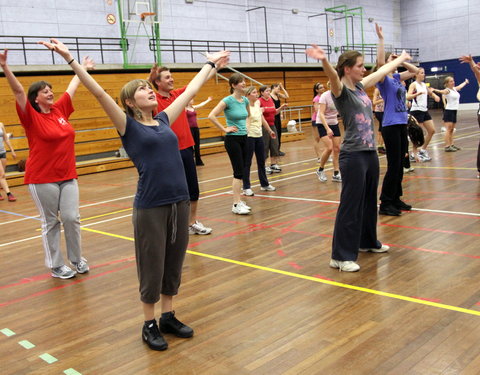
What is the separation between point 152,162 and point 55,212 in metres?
2.13

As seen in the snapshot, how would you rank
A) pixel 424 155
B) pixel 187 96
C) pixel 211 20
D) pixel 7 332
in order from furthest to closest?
pixel 211 20, pixel 424 155, pixel 7 332, pixel 187 96

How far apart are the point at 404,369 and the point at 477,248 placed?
2405 millimetres

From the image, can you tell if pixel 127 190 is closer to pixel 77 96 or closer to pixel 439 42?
pixel 77 96

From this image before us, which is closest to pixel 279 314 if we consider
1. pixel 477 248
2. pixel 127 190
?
pixel 477 248

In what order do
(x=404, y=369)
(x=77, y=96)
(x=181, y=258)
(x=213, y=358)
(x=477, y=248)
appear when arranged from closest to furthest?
(x=404, y=369)
(x=213, y=358)
(x=181, y=258)
(x=477, y=248)
(x=77, y=96)

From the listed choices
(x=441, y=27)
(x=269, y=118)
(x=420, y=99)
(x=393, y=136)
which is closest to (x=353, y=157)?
(x=393, y=136)

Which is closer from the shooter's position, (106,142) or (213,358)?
(213,358)

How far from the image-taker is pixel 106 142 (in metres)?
15.3

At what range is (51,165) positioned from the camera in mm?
4438

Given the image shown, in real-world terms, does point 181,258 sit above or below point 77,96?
below

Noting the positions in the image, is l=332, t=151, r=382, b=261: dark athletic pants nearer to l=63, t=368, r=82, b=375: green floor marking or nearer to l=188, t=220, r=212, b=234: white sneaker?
l=188, t=220, r=212, b=234: white sneaker

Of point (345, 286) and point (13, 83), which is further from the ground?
point (13, 83)

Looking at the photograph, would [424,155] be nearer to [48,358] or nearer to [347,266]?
[347,266]

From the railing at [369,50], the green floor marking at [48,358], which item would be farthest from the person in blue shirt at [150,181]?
the railing at [369,50]
